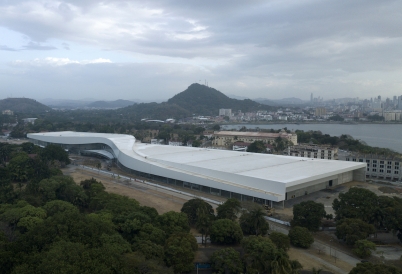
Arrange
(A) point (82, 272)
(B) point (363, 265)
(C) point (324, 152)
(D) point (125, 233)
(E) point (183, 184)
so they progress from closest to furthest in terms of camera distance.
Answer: (A) point (82, 272) → (B) point (363, 265) → (D) point (125, 233) → (E) point (183, 184) → (C) point (324, 152)

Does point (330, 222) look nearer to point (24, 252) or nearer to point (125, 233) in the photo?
point (125, 233)

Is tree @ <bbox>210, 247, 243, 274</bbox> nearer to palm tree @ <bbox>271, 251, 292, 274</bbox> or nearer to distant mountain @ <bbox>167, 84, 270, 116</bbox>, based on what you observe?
palm tree @ <bbox>271, 251, 292, 274</bbox>

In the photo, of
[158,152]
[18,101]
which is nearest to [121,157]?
[158,152]

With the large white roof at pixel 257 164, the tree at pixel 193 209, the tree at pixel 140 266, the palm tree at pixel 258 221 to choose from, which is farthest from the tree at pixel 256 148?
the tree at pixel 140 266

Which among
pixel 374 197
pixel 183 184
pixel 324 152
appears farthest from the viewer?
pixel 324 152

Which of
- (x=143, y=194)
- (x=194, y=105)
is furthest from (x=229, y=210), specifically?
(x=194, y=105)

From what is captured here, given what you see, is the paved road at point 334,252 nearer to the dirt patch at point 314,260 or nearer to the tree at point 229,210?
the dirt patch at point 314,260
